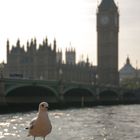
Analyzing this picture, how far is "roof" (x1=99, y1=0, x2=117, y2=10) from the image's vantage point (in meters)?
139

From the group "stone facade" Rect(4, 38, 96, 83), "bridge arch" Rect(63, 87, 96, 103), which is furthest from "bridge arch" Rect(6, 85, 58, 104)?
"stone facade" Rect(4, 38, 96, 83)

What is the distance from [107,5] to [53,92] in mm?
66723

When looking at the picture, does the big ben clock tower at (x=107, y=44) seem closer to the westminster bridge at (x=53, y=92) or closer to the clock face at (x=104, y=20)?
the clock face at (x=104, y=20)

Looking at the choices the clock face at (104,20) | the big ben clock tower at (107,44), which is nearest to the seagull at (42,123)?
the big ben clock tower at (107,44)

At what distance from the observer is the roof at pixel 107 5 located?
457 feet

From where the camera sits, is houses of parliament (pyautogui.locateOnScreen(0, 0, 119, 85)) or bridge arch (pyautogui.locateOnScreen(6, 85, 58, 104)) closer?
bridge arch (pyautogui.locateOnScreen(6, 85, 58, 104))

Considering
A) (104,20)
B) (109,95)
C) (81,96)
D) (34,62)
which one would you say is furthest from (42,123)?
(104,20)

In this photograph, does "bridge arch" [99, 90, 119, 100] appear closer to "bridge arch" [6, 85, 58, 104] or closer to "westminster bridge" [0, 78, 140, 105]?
"westminster bridge" [0, 78, 140, 105]

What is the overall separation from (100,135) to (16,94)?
46.3m

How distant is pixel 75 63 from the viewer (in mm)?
138375

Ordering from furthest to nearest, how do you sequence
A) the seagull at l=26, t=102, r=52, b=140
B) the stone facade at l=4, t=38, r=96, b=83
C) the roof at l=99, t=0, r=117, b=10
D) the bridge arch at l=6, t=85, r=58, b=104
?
the roof at l=99, t=0, r=117, b=10
the stone facade at l=4, t=38, r=96, b=83
the bridge arch at l=6, t=85, r=58, b=104
the seagull at l=26, t=102, r=52, b=140

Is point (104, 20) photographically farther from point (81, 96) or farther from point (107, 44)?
point (81, 96)

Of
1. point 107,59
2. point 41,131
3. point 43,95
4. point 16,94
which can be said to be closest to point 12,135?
point 41,131

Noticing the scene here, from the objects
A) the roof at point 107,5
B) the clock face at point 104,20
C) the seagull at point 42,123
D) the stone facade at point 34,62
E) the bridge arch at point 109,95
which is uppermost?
the roof at point 107,5
